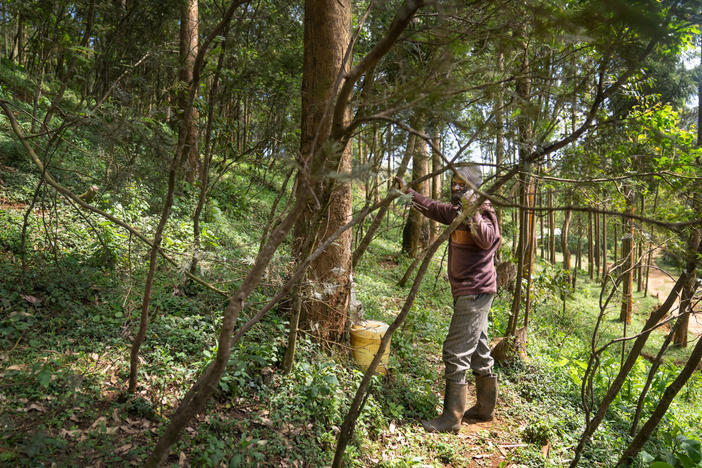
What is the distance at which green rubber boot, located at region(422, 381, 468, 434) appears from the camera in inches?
145

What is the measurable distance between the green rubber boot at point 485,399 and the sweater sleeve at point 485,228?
1.41 metres

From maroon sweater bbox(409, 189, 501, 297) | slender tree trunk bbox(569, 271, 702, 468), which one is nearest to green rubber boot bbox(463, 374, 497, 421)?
slender tree trunk bbox(569, 271, 702, 468)

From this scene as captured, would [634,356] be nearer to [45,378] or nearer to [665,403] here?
[665,403]

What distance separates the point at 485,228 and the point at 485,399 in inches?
70.8

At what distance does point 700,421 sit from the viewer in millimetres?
4918

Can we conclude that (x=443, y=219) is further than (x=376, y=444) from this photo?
Yes

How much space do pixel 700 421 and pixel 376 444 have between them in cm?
447

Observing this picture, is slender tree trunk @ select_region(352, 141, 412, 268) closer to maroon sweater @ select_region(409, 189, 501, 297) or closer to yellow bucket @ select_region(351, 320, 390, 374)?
maroon sweater @ select_region(409, 189, 501, 297)

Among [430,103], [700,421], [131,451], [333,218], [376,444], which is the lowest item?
[700,421]

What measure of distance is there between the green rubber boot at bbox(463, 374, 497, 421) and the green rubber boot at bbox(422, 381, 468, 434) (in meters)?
0.42

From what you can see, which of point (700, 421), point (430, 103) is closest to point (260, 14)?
point (430, 103)

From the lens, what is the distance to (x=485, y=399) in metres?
4.02

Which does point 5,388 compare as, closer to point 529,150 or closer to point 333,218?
point 333,218

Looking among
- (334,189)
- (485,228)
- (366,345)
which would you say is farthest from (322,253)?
(485,228)
